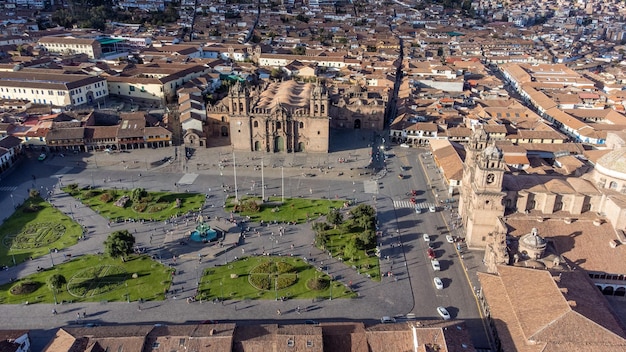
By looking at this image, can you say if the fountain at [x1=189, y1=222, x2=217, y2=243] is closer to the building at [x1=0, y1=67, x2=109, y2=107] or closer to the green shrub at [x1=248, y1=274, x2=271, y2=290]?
the green shrub at [x1=248, y1=274, x2=271, y2=290]

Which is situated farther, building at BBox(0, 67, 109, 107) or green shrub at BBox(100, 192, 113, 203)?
building at BBox(0, 67, 109, 107)

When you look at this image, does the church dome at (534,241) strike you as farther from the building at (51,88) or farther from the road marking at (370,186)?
the building at (51,88)

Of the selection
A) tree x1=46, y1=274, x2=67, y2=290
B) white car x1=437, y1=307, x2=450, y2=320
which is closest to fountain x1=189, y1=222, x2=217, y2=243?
tree x1=46, y1=274, x2=67, y2=290

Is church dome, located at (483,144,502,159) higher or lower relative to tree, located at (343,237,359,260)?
higher

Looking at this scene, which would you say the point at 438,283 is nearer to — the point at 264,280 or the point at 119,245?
the point at 264,280

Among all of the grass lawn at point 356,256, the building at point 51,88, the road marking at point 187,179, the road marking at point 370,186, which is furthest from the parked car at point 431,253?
the building at point 51,88

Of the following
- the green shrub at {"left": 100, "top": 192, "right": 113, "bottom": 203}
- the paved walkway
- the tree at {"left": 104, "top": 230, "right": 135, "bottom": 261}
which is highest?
the tree at {"left": 104, "top": 230, "right": 135, "bottom": 261}

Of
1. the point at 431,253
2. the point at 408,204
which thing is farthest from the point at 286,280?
the point at 408,204
